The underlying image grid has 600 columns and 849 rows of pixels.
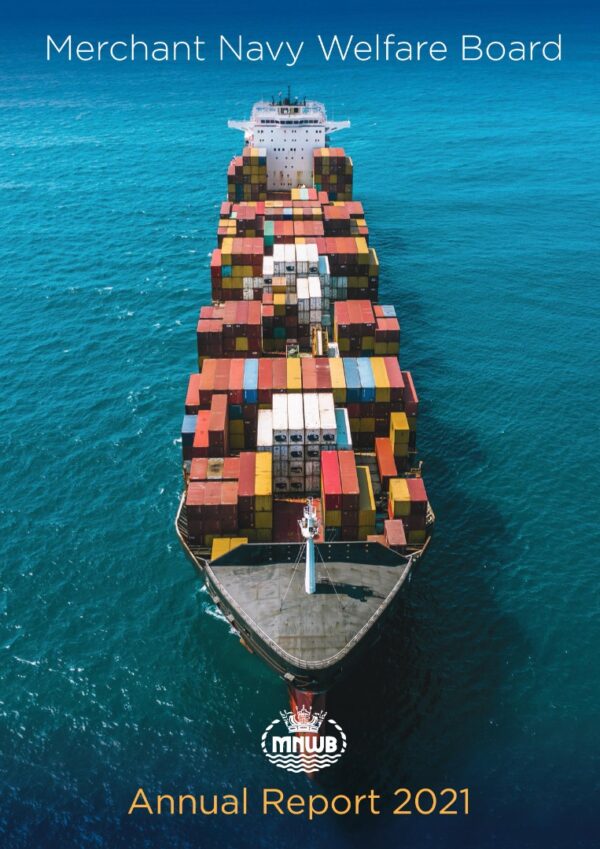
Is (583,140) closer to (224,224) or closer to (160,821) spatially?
(224,224)

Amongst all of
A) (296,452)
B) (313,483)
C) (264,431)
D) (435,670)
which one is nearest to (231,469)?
(264,431)

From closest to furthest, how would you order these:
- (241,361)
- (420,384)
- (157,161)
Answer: (241,361), (420,384), (157,161)

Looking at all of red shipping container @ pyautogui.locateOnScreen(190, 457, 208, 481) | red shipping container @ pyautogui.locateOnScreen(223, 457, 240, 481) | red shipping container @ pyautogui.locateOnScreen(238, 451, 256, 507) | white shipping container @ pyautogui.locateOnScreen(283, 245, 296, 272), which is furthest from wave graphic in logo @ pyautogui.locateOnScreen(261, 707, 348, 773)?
white shipping container @ pyautogui.locateOnScreen(283, 245, 296, 272)

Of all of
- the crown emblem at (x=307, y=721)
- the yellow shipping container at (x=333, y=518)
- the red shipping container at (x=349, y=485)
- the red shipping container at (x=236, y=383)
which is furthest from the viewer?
the red shipping container at (x=236, y=383)

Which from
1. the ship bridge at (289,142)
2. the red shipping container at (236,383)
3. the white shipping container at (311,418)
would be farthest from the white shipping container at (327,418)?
the ship bridge at (289,142)

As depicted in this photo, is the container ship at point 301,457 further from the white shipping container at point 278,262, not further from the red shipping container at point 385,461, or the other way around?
the white shipping container at point 278,262

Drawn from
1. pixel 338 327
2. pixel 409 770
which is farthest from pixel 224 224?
pixel 409 770
